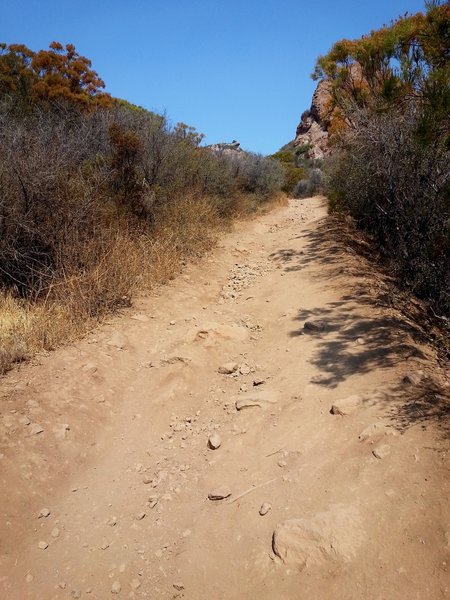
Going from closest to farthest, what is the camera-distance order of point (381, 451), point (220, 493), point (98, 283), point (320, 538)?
point (320, 538) < point (381, 451) < point (220, 493) < point (98, 283)

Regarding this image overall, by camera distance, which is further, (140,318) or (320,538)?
(140,318)

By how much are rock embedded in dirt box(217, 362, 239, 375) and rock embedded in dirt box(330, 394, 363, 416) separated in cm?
128

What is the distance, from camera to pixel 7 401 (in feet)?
10.9

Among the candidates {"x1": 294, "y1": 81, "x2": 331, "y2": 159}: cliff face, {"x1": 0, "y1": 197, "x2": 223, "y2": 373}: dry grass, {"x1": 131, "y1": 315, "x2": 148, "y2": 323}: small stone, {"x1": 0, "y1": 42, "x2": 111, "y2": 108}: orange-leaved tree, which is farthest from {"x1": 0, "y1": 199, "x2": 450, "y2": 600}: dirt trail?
{"x1": 294, "y1": 81, "x2": 331, "y2": 159}: cliff face

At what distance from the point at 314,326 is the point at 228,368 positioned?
108cm

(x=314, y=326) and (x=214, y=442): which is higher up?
(x=314, y=326)

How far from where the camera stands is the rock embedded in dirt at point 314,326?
4445 millimetres

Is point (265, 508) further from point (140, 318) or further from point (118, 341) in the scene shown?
point (140, 318)

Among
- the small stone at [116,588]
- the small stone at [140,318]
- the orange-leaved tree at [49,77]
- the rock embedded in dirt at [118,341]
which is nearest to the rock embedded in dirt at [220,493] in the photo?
the small stone at [116,588]

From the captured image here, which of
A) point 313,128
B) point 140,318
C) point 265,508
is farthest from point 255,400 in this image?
point 313,128

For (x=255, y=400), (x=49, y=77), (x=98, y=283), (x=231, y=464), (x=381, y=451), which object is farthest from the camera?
(x=49, y=77)

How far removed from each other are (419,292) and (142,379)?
3439 mm

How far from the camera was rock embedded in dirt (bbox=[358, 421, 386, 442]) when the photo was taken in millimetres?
2674

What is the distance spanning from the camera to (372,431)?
106 inches
